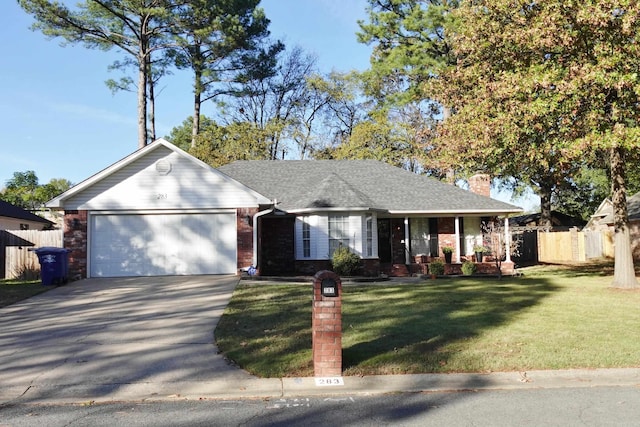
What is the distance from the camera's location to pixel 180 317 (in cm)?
1034

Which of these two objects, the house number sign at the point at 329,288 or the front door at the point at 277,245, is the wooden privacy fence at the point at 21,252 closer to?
the front door at the point at 277,245

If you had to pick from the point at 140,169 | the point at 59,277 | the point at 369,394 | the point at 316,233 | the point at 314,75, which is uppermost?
the point at 314,75

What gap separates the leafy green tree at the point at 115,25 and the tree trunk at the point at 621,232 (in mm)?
22083

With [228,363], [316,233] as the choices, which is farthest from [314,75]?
[228,363]

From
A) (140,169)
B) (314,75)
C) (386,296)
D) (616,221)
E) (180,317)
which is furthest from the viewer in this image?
(314,75)

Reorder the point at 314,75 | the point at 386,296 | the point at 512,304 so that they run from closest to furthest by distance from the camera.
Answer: the point at 512,304 → the point at 386,296 → the point at 314,75

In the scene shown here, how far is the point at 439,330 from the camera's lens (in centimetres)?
918

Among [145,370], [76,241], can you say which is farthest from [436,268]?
[145,370]

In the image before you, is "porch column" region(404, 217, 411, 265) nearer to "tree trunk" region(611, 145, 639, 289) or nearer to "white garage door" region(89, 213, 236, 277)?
"white garage door" region(89, 213, 236, 277)

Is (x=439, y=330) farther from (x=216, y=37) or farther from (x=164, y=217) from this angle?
(x=216, y=37)

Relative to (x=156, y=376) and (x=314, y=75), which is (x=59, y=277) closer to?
(x=156, y=376)

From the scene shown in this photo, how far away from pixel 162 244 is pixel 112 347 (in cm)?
956

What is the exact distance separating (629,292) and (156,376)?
13424 mm

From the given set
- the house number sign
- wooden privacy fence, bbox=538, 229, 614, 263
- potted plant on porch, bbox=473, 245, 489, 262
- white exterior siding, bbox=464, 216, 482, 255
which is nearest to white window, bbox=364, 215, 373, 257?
potted plant on porch, bbox=473, 245, 489, 262
